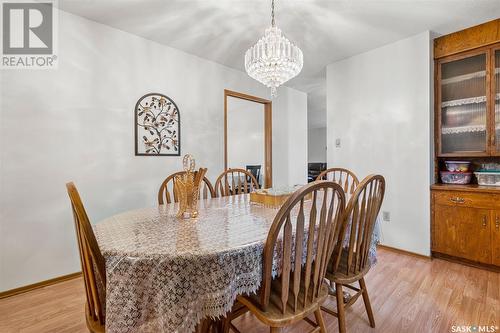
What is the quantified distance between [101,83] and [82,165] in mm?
823

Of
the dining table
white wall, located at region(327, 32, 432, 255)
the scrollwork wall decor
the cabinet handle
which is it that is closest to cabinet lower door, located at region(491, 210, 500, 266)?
the cabinet handle

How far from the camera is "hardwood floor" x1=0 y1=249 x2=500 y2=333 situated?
5.36 ft

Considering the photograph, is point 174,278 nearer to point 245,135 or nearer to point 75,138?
point 75,138

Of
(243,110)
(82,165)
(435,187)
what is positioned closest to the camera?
(82,165)

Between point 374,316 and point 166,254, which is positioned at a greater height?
point 166,254

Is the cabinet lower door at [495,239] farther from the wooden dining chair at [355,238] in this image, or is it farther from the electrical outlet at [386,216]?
the wooden dining chair at [355,238]

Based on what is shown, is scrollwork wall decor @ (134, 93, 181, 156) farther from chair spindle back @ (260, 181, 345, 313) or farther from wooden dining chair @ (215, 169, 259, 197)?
chair spindle back @ (260, 181, 345, 313)

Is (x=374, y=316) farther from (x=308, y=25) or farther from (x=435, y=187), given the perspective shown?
(x=308, y=25)

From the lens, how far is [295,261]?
3.41 feet

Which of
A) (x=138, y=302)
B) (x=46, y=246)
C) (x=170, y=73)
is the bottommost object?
(x=46, y=246)

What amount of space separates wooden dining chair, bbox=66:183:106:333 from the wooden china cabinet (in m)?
3.08

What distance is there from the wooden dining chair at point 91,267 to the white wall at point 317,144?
31.4ft

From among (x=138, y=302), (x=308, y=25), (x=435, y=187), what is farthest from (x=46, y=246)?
(x=435, y=187)

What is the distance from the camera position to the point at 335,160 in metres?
3.56
